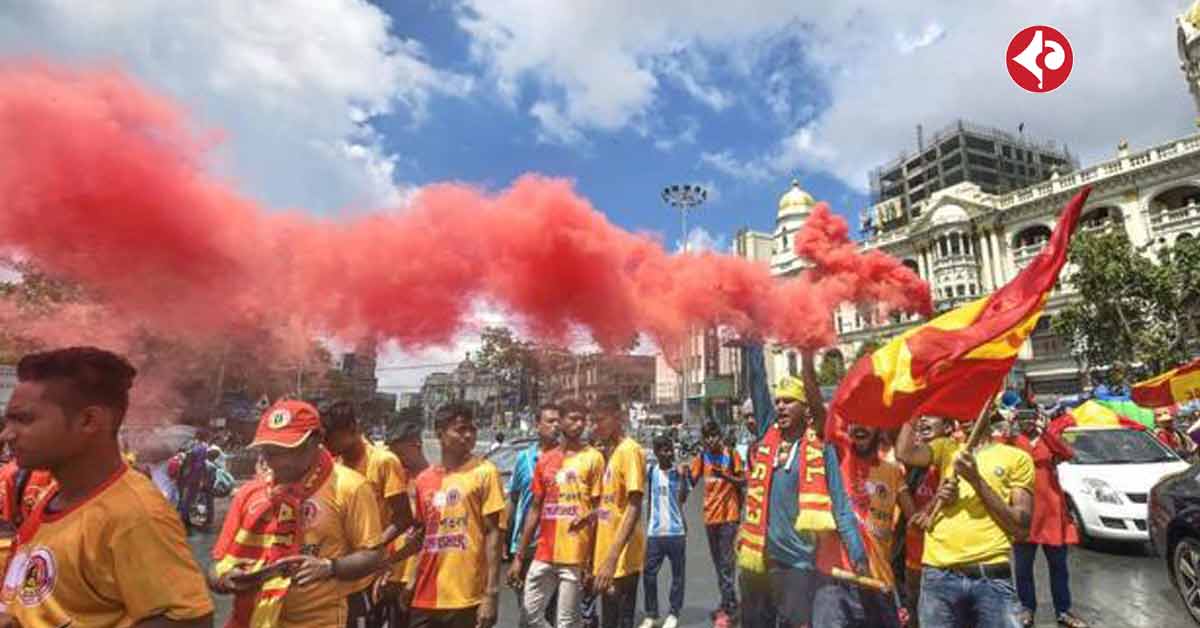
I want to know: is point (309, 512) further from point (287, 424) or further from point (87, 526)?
point (87, 526)

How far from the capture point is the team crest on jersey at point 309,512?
288 centimetres

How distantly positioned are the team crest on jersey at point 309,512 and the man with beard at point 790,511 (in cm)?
271

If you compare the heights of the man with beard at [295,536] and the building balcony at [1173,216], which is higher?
the building balcony at [1173,216]

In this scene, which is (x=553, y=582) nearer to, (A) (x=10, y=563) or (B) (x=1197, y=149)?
(A) (x=10, y=563)

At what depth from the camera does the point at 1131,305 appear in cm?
2583

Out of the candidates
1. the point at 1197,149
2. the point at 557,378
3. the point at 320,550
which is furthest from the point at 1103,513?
the point at 1197,149

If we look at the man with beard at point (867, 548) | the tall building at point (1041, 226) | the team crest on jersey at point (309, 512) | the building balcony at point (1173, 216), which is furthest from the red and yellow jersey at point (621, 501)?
the building balcony at point (1173, 216)

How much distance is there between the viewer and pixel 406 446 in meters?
5.38

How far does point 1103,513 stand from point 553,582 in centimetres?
768

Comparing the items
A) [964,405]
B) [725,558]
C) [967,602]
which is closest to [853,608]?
[967,602]

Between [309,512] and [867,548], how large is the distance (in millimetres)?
2908

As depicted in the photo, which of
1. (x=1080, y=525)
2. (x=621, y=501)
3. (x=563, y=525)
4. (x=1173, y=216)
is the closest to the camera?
(x=563, y=525)

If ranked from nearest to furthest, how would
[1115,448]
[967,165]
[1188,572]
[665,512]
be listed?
1. [1188,572]
2. [665,512]
3. [1115,448]
4. [967,165]

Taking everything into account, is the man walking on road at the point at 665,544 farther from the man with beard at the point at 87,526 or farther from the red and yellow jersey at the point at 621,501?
the man with beard at the point at 87,526
